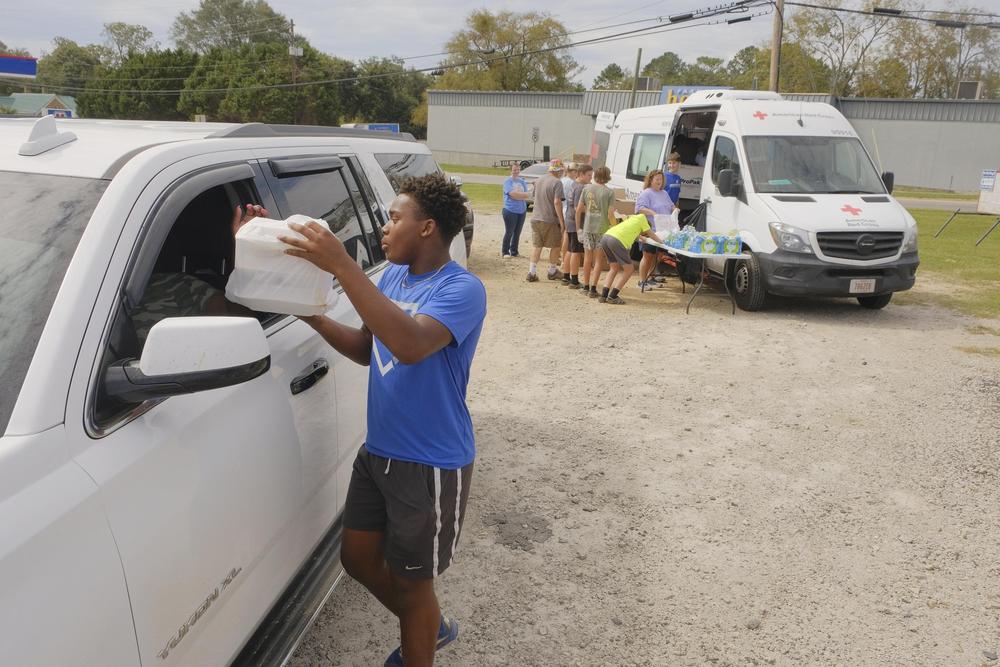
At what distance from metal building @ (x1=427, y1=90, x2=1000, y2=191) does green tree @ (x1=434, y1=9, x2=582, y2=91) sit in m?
24.5

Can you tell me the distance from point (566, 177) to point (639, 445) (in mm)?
8101

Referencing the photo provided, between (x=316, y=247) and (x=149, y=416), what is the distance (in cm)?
57

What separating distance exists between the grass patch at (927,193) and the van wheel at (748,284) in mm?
28722

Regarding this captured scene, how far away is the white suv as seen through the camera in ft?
4.87

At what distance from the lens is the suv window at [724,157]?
32.7 feet

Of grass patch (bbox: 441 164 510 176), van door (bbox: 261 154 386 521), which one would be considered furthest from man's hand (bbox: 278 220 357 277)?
grass patch (bbox: 441 164 510 176)

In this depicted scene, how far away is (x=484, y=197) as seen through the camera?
1011 inches

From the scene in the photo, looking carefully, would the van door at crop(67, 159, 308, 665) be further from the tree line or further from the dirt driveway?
the tree line

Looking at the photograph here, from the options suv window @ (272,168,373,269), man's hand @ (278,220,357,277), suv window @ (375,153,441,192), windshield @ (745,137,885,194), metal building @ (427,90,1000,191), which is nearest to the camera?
man's hand @ (278,220,357,277)

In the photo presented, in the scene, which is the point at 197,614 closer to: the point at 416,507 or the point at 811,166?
the point at 416,507

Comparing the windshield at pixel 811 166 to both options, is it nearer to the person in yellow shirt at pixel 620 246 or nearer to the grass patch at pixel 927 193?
the person in yellow shirt at pixel 620 246

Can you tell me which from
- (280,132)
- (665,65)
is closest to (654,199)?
(280,132)

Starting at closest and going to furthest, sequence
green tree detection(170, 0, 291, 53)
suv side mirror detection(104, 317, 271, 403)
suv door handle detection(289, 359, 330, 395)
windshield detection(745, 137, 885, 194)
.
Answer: suv side mirror detection(104, 317, 271, 403) → suv door handle detection(289, 359, 330, 395) → windshield detection(745, 137, 885, 194) → green tree detection(170, 0, 291, 53)

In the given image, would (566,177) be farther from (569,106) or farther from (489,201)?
(569,106)
